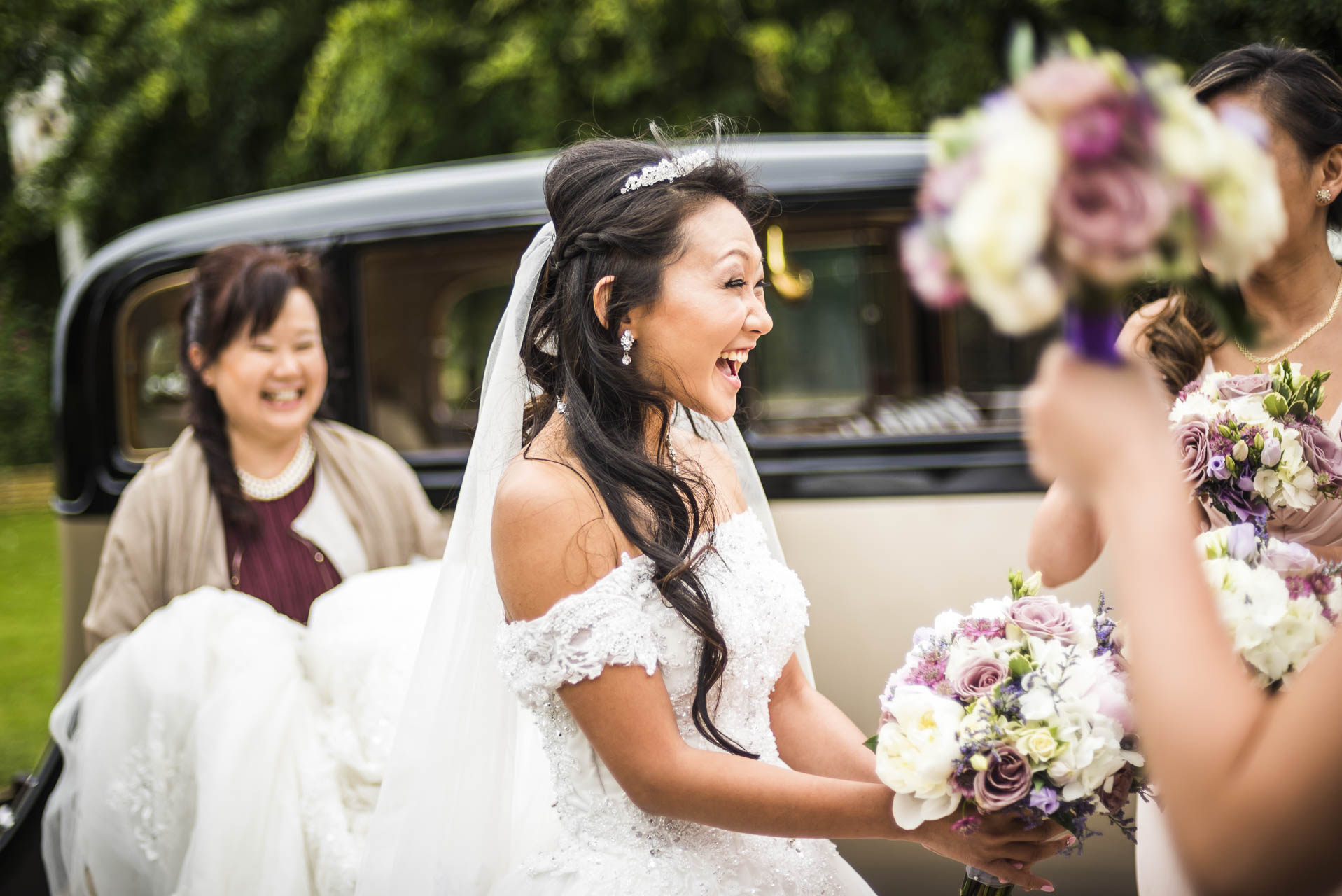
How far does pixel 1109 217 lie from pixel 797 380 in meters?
3.56

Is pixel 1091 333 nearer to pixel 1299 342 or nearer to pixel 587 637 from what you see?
pixel 587 637

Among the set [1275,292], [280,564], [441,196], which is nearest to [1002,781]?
[1275,292]

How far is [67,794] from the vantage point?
109 inches

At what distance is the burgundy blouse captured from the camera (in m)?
3.08

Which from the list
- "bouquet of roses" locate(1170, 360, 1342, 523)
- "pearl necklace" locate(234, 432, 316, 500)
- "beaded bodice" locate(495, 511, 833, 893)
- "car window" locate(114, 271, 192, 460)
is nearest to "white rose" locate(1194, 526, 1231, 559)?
"bouquet of roses" locate(1170, 360, 1342, 523)

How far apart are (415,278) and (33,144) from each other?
22.0 feet

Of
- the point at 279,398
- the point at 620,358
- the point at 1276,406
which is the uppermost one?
the point at 279,398

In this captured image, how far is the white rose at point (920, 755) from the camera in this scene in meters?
1.41

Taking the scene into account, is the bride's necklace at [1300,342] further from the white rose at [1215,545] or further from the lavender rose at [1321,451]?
the white rose at [1215,545]

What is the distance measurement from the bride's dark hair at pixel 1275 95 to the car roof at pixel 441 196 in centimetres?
113

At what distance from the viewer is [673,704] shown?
5.90 ft

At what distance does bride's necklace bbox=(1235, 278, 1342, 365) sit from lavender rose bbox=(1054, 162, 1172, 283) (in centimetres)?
135

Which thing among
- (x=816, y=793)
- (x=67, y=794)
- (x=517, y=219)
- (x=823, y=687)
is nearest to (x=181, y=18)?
(x=517, y=219)

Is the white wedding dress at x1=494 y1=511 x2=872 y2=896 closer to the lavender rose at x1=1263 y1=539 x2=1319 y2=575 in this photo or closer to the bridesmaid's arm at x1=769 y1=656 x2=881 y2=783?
the bridesmaid's arm at x1=769 y1=656 x2=881 y2=783
